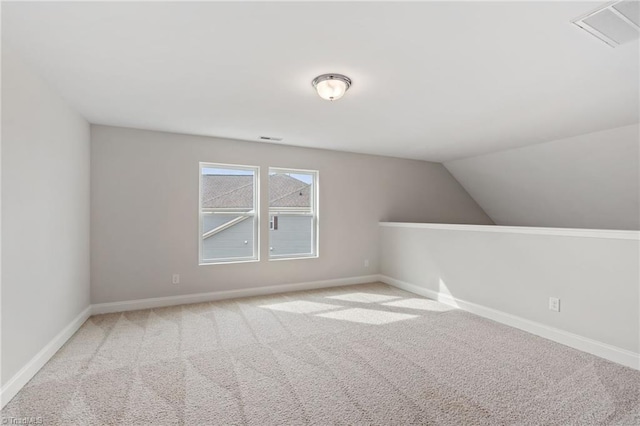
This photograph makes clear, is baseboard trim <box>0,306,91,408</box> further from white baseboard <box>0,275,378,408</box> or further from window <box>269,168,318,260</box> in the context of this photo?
window <box>269,168,318,260</box>

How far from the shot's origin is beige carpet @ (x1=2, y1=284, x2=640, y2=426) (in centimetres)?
186

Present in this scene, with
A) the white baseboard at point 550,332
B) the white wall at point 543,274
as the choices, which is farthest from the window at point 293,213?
the white baseboard at point 550,332

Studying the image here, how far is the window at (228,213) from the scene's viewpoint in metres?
4.31

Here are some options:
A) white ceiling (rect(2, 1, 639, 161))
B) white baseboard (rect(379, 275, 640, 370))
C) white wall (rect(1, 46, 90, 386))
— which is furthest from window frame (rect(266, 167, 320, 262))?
white wall (rect(1, 46, 90, 386))

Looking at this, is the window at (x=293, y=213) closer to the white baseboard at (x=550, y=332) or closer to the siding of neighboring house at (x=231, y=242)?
the siding of neighboring house at (x=231, y=242)

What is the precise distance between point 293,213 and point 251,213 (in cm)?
67

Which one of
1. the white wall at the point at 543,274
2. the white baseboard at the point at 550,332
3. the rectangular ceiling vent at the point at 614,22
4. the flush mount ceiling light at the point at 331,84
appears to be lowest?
the white baseboard at the point at 550,332

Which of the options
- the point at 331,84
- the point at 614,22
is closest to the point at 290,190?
the point at 331,84

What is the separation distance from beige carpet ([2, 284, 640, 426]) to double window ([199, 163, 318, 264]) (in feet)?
3.92

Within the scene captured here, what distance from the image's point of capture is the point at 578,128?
3.66 m

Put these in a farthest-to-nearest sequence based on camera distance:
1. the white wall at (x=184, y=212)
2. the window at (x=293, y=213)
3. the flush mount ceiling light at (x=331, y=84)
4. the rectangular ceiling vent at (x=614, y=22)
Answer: the window at (x=293, y=213) → the white wall at (x=184, y=212) → the flush mount ceiling light at (x=331, y=84) → the rectangular ceiling vent at (x=614, y=22)

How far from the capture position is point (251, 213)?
4.57m

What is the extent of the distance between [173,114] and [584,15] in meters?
3.41

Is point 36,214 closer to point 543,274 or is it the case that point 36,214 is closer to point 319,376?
point 319,376
